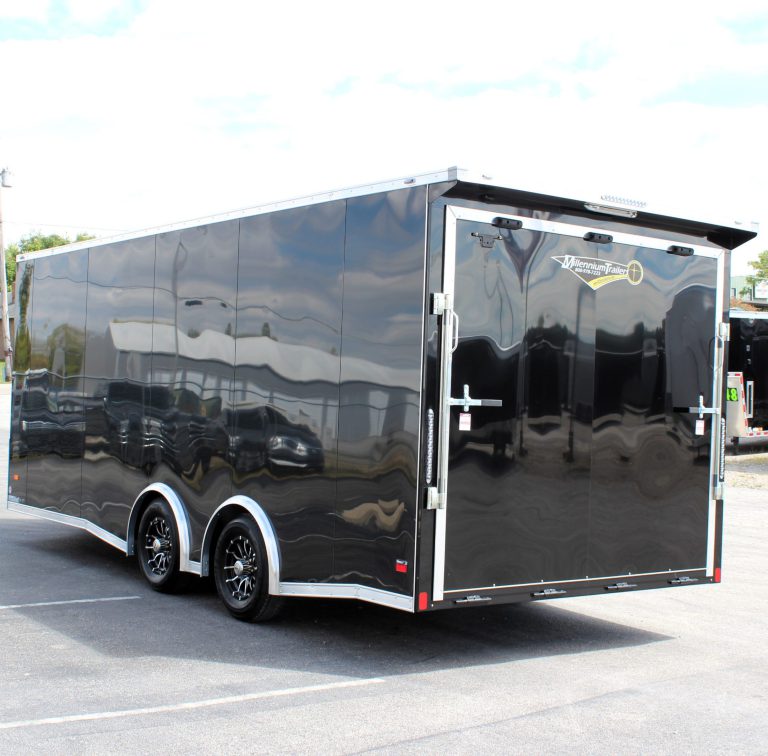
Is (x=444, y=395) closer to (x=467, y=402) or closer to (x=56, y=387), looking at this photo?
(x=467, y=402)

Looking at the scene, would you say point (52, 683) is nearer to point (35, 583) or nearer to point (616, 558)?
point (35, 583)

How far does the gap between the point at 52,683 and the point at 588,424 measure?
12.7 feet

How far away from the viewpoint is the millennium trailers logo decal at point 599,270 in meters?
7.12

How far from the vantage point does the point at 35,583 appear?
359 inches

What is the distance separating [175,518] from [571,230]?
395 cm

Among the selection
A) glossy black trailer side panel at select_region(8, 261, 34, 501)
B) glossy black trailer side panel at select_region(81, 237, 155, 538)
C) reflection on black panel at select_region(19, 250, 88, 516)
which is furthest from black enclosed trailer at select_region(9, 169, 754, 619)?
glossy black trailer side panel at select_region(8, 261, 34, 501)

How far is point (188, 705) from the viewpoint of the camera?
18.8 ft

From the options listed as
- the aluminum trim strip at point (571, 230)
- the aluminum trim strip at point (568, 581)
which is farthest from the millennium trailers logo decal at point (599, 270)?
the aluminum trim strip at point (568, 581)

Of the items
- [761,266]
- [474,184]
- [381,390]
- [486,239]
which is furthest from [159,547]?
[761,266]

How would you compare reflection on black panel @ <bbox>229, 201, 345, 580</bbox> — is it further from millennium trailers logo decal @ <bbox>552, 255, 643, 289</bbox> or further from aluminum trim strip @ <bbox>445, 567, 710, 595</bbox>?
millennium trailers logo decal @ <bbox>552, 255, 643, 289</bbox>

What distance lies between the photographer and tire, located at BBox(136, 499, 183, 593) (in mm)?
8570

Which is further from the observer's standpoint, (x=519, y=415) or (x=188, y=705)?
(x=519, y=415)

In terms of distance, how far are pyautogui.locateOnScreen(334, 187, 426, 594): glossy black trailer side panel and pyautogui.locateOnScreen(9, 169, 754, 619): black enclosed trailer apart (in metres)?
0.01

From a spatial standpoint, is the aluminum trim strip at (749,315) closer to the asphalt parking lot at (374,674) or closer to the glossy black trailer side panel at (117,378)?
the asphalt parking lot at (374,674)
